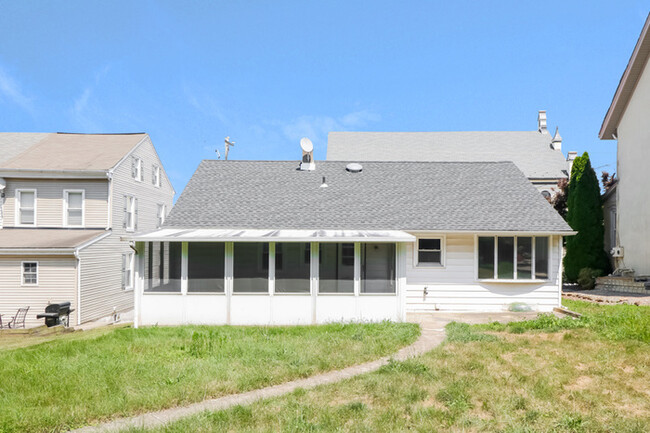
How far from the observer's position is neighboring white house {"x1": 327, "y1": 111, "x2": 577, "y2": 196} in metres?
38.4

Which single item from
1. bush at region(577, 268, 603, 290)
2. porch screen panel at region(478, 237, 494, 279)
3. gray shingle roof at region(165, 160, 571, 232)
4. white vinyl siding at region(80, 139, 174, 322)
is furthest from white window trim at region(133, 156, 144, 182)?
bush at region(577, 268, 603, 290)

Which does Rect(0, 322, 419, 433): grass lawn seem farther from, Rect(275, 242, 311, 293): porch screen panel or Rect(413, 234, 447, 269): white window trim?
Rect(413, 234, 447, 269): white window trim

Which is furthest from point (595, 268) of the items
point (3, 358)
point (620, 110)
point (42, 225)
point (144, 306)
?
point (42, 225)

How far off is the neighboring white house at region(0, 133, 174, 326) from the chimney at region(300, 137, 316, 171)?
382 inches

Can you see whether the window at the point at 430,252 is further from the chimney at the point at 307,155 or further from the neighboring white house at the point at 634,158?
the neighboring white house at the point at 634,158

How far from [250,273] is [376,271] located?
400 centimetres

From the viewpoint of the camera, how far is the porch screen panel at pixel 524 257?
48.6ft

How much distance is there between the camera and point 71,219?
20859 mm

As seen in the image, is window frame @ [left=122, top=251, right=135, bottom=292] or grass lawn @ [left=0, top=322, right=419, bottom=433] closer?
grass lawn @ [left=0, top=322, right=419, bottom=433]

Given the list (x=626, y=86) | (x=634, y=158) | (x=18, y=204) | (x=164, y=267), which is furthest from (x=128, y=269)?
(x=626, y=86)

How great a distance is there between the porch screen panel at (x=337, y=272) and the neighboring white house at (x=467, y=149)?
26156mm

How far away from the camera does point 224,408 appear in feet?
21.0

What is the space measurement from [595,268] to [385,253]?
16780 millimetres

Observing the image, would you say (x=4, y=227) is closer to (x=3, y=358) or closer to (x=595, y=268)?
(x=3, y=358)
